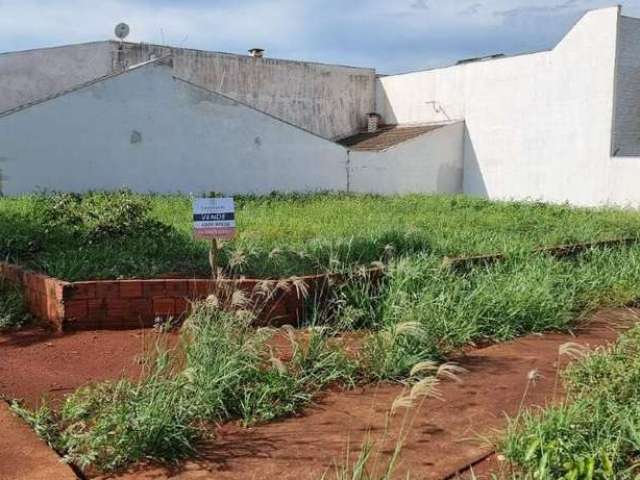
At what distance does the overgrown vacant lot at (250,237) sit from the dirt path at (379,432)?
1.62m

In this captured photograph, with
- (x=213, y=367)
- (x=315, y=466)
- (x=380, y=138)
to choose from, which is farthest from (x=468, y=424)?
(x=380, y=138)

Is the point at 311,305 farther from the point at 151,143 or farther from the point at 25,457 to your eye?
the point at 151,143

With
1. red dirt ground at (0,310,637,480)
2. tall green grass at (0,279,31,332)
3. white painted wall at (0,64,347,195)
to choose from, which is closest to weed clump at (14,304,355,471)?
red dirt ground at (0,310,637,480)

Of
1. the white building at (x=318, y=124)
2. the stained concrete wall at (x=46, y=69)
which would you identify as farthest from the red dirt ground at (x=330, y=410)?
the stained concrete wall at (x=46, y=69)

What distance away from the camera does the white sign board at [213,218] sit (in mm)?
5773

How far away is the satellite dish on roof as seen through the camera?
801 inches

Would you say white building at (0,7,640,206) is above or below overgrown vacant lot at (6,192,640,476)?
above

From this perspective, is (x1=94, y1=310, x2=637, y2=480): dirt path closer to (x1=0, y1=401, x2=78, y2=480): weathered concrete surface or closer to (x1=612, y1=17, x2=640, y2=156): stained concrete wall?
(x1=0, y1=401, x2=78, y2=480): weathered concrete surface

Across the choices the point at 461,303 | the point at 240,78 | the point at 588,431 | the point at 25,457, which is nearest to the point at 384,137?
the point at 240,78

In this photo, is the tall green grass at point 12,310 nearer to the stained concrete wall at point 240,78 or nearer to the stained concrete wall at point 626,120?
the stained concrete wall at point 240,78

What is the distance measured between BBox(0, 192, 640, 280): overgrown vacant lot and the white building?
4.42m

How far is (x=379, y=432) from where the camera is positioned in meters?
3.95

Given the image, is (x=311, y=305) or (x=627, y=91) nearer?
(x=311, y=305)

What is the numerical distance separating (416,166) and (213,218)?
57.3ft
